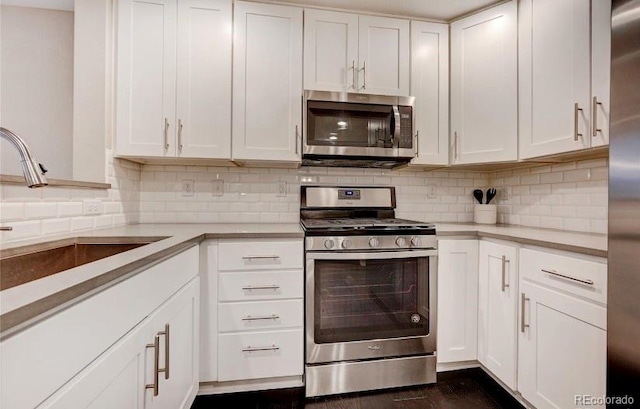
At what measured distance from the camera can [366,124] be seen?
2.02 metres

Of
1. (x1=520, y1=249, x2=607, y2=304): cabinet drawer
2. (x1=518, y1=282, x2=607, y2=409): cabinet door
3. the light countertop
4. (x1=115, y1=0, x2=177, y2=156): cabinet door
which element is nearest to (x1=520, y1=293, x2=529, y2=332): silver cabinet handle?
(x1=518, y1=282, x2=607, y2=409): cabinet door

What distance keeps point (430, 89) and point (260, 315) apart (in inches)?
73.9

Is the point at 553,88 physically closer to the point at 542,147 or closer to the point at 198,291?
the point at 542,147

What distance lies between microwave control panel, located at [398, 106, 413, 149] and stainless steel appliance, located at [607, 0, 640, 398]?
1.07 m

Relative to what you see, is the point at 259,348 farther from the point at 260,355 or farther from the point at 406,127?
the point at 406,127

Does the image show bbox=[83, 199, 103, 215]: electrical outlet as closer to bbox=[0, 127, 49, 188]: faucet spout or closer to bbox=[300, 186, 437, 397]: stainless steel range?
bbox=[0, 127, 49, 188]: faucet spout

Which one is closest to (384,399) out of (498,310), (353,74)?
(498,310)

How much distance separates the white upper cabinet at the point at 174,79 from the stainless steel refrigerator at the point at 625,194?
71.5 inches

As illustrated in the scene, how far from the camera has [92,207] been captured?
1651mm

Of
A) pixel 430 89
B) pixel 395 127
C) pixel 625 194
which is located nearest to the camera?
pixel 625 194

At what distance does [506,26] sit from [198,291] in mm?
2459

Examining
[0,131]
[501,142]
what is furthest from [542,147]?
[0,131]

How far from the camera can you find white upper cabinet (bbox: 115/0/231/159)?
1820 millimetres

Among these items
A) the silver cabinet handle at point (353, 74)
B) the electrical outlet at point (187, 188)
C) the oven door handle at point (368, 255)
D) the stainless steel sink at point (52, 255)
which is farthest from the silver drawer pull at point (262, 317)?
the silver cabinet handle at point (353, 74)
